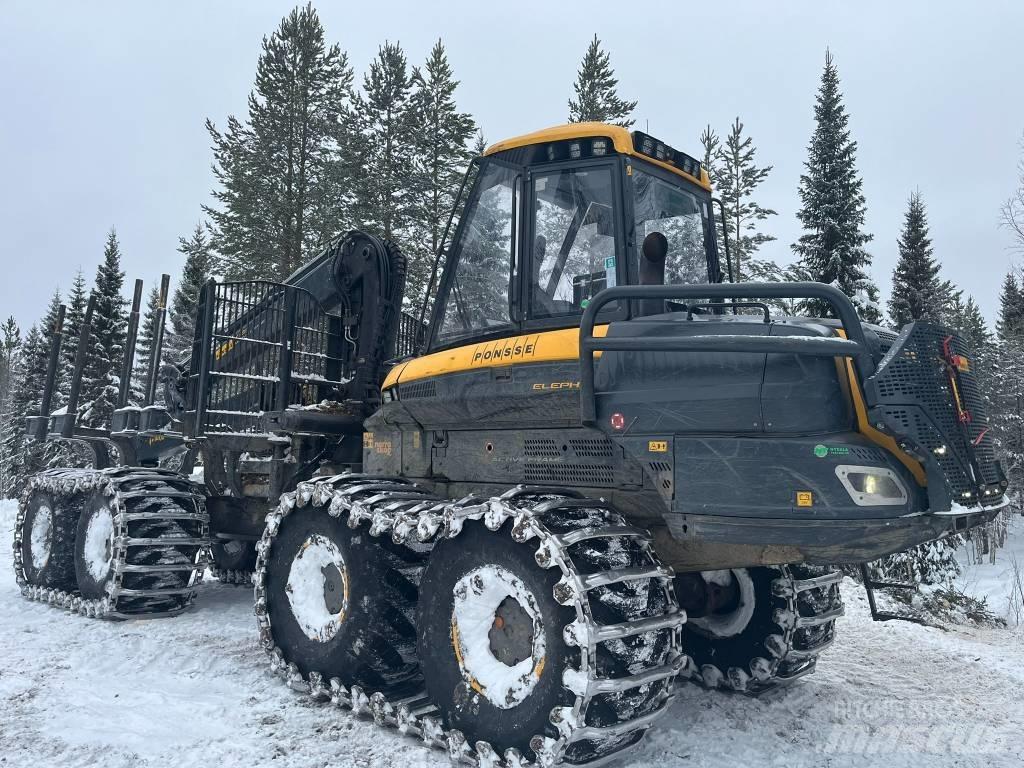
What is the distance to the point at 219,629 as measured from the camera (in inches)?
260

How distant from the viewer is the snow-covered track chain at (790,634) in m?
5.04

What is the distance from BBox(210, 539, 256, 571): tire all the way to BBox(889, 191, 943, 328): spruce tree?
22596 millimetres

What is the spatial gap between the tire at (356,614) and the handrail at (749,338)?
6.61ft

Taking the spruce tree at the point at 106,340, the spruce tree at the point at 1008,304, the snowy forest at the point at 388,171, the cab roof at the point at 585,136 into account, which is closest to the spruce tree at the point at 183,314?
the spruce tree at the point at 106,340

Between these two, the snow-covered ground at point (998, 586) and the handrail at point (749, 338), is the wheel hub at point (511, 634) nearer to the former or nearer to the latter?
the handrail at point (749, 338)

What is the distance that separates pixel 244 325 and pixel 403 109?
16700mm

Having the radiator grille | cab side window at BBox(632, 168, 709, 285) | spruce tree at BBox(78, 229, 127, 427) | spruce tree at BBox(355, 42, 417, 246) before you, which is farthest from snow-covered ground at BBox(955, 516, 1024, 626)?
spruce tree at BBox(78, 229, 127, 427)

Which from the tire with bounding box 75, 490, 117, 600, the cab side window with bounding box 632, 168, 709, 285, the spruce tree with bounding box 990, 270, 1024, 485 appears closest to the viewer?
the cab side window with bounding box 632, 168, 709, 285

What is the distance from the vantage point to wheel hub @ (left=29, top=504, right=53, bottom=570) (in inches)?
321

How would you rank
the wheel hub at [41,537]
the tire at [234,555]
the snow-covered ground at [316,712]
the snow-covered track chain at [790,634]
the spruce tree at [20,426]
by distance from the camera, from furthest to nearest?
the spruce tree at [20,426] < the tire at [234,555] < the wheel hub at [41,537] < the snow-covered track chain at [790,634] < the snow-covered ground at [316,712]

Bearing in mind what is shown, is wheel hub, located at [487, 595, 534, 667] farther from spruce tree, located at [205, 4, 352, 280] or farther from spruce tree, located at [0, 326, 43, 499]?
spruce tree, located at [0, 326, 43, 499]

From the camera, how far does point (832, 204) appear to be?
1997 centimetres

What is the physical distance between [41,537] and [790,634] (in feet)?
25.7

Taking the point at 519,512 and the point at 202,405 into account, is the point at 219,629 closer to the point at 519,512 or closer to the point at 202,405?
the point at 202,405
